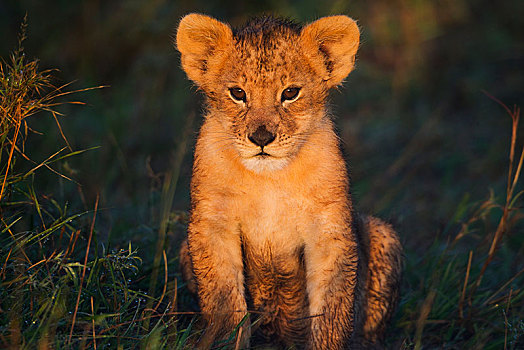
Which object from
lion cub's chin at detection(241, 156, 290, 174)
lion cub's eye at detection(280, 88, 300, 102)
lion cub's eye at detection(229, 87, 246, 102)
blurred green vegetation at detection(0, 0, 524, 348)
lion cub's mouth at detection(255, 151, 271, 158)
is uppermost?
lion cub's eye at detection(280, 88, 300, 102)

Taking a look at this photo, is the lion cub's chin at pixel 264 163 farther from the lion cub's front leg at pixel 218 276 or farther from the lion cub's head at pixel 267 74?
the lion cub's front leg at pixel 218 276

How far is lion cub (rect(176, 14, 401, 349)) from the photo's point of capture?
4.25m

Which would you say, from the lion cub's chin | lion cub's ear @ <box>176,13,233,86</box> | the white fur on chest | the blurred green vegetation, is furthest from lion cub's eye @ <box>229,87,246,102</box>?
the blurred green vegetation

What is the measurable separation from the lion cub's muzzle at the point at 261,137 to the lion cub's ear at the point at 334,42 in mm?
780

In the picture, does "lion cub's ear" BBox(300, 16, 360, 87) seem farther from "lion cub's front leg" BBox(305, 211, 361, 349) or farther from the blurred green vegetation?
the blurred green vegetation

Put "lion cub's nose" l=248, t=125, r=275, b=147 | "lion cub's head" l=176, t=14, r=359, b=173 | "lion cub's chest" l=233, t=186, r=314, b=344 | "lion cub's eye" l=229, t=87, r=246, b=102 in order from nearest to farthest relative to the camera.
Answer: "lion cub's nose" l=248, t=125, r=275, b=147 < "lion cub's head" l=176, t=14, r=359, b=173 < "lion cub's chest" l=233, t=186, r=314, b=344 < "lion cub's eye" l=229, t=87, r=246, b=102

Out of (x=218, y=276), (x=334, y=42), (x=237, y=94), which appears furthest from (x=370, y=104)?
(x=218, y=276)

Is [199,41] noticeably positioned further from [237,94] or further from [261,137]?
[261,137]

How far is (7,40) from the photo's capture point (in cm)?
853

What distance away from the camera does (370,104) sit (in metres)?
9.76

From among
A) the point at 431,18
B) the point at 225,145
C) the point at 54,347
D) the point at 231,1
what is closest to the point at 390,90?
the point at 431,18

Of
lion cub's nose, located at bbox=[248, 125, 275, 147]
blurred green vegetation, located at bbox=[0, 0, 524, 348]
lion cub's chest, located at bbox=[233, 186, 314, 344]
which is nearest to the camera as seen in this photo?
lion cub's nose, located at bbox=[248, 125, 275, 147]

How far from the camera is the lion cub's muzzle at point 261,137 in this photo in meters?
4.06

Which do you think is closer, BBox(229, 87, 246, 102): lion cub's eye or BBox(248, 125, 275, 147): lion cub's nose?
BBox(248, 125, 275, 147): lion cub's nose
